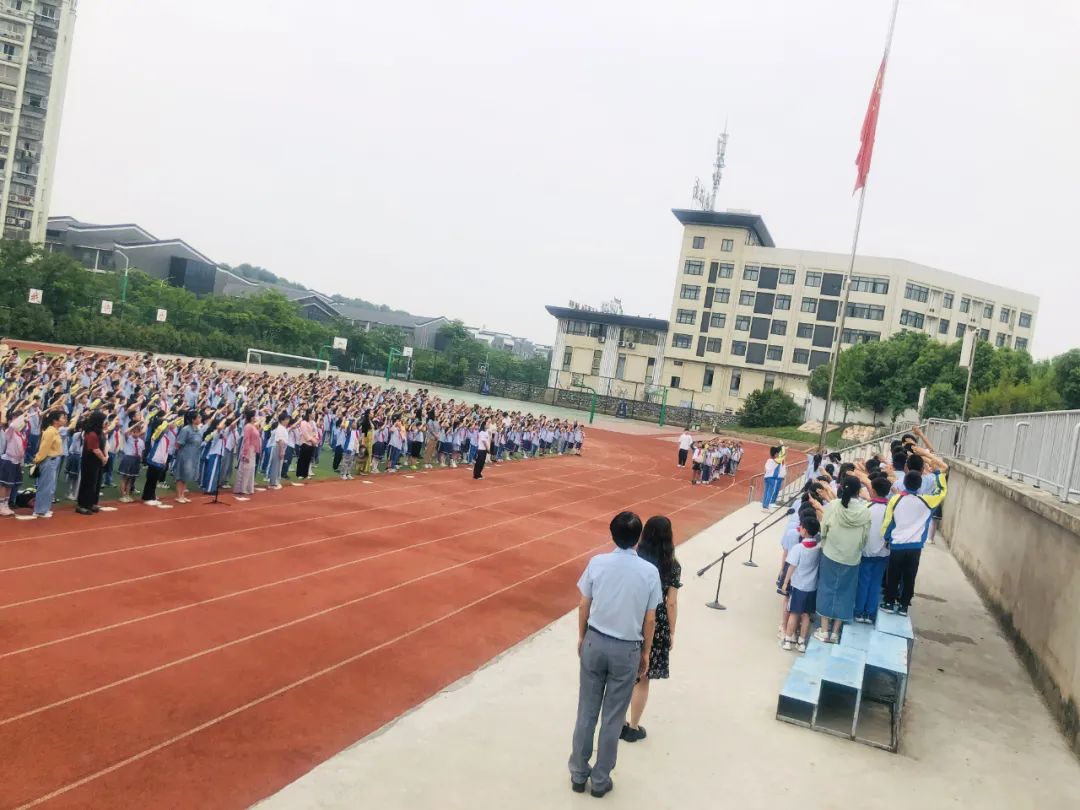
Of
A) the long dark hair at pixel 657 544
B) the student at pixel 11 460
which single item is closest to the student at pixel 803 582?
the long dark hair at pixel 657 544

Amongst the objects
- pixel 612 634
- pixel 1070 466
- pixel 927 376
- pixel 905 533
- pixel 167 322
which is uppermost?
pixel 927 376

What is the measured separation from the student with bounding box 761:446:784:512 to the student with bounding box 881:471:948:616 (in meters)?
11.5

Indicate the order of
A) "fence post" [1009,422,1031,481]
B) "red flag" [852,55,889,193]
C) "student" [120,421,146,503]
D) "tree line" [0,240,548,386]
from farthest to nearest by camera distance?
"tree line" [0,240,548,386] < "red flag" [852,55,889,193] < "student" [120,421,146,503] < "fence post" [1009,422,1031,481]

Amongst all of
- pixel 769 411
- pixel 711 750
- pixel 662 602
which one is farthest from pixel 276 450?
pixel 769 411

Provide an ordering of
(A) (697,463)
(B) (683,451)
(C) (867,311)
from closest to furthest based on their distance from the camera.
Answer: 1. (A) (697,463)
2. (B) (683,451)
3. (C) (867,311)

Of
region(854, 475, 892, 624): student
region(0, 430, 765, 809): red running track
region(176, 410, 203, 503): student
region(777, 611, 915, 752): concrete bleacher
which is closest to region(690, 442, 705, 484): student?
region(0, 430, 765, 809): red running track

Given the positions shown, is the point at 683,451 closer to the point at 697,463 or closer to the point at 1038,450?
the point at 697,463

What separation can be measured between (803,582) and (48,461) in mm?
10114

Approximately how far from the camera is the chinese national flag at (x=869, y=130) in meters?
18.7

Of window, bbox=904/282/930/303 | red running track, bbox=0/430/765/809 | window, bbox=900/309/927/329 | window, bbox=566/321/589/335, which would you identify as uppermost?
window, bbox=904/282/930/303

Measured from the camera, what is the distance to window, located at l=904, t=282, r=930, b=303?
60688 mm

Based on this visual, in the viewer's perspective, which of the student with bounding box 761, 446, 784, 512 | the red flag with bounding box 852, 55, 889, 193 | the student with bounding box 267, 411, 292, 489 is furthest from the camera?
the student with bounding box 761, 446, 784, 512

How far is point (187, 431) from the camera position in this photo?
45.0 feet

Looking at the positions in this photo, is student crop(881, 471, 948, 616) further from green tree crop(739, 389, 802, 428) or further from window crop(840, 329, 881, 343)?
window crop(840, 329, 881, 343)
